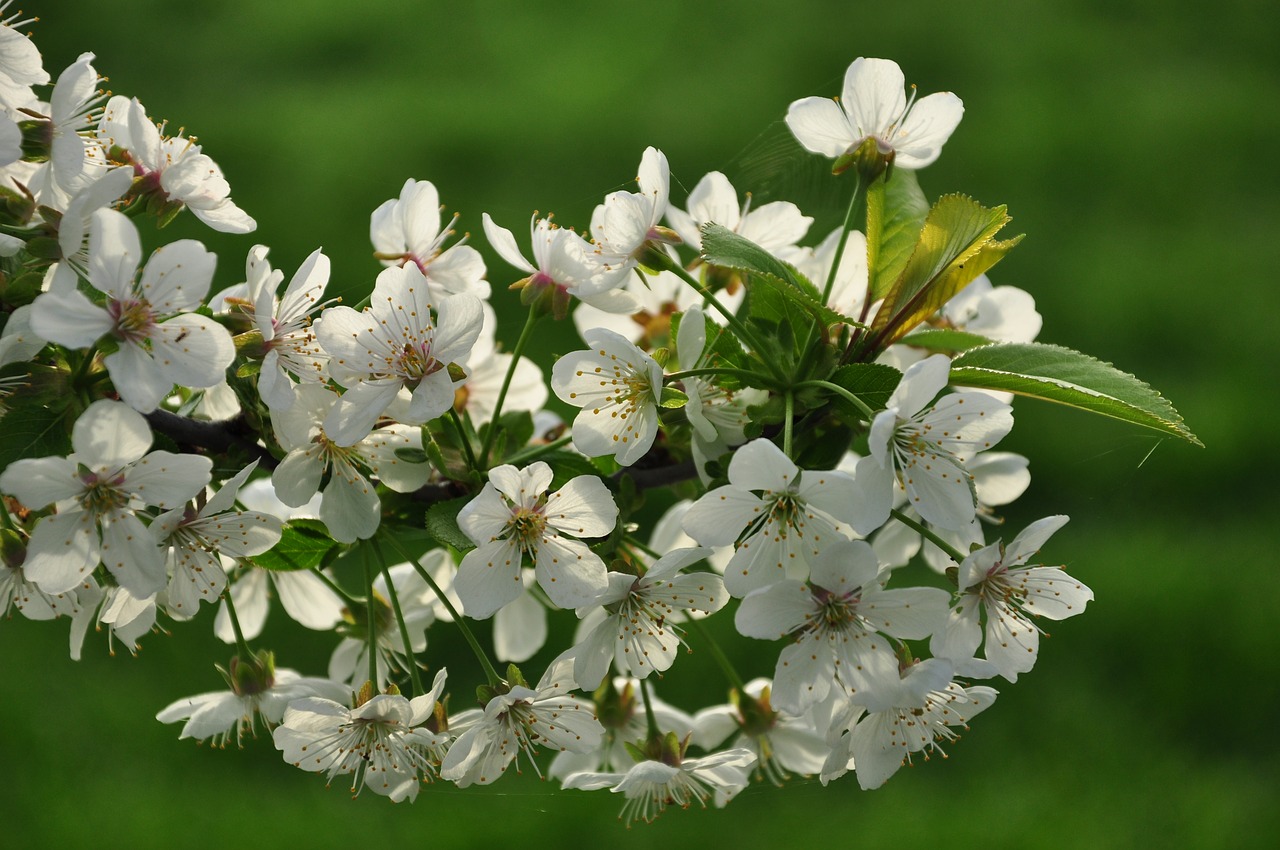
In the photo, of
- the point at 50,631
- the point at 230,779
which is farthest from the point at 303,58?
the point at 230,779

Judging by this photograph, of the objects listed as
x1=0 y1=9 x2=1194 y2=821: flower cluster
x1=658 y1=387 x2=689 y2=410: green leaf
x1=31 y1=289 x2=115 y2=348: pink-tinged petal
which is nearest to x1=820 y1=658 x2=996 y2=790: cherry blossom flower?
x1=0 y1=9 x2=1194 y2=821: flower cluster

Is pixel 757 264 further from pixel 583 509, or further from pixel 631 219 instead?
pixel 583 509

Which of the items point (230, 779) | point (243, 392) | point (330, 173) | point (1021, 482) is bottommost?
point (230, 779)

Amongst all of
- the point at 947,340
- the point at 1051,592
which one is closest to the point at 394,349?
the point at 947,340

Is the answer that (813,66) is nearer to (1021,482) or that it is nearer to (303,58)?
(303,58)

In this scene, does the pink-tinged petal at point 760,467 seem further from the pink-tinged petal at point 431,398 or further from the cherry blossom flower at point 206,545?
the cherry blossom flower at point 206,545

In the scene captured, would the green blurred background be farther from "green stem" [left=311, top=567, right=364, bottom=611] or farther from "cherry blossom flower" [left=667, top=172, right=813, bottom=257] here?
"green stem" [left=311, top=567, right=364, bottom=611]
